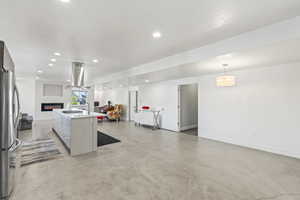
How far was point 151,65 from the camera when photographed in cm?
458

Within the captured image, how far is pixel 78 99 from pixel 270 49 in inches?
385

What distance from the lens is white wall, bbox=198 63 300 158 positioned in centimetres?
356

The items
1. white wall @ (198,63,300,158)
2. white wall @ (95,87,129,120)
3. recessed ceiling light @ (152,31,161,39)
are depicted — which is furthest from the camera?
white wall @ (95,87,129,120)

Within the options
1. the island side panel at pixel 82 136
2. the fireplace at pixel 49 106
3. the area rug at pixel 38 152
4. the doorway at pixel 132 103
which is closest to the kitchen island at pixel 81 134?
the island side panel at pixel 82 136

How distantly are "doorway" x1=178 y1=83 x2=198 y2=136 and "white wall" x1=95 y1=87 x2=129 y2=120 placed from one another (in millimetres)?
4246

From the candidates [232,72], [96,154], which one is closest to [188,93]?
[232,72]

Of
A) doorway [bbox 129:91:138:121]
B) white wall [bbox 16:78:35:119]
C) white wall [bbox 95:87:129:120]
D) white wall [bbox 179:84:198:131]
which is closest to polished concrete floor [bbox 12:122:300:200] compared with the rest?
white wall [bbox 179:84:198:131]

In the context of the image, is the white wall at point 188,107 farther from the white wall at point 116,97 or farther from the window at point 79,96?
the window at point 79,96

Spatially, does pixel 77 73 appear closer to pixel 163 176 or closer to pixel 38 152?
pixel 38 152

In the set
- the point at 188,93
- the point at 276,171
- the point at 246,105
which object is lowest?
the point at 276,171

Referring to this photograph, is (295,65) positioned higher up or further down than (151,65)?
further down

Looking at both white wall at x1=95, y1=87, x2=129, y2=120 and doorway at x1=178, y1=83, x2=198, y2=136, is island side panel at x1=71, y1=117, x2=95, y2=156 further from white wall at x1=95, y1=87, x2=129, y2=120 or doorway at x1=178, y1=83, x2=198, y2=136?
white wall at x1=95, y1=87, x2=129, y2=120

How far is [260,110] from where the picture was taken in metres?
4.05

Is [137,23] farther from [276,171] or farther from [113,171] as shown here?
[276,171]
